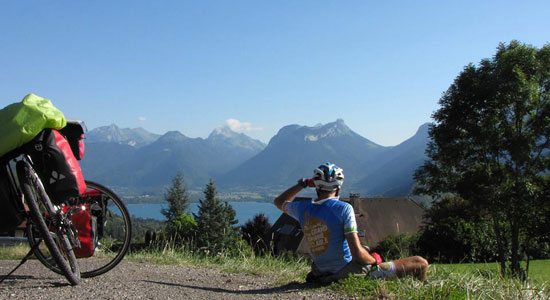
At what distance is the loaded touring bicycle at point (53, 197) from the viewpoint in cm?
441

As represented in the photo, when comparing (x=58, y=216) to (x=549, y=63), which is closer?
(x=58, y=216)

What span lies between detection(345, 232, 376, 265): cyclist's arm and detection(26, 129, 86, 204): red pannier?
2.63 metres

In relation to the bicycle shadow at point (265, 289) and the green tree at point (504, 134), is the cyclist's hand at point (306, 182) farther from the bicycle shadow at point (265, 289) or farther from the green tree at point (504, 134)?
the green tree at point (504, 134)

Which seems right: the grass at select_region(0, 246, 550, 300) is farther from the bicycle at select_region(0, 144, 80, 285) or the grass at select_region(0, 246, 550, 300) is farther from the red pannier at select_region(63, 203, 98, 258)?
the bicycle at select_region(0, 144, 80, 285)

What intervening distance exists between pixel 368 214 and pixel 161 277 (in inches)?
2244

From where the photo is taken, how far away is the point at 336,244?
5020 millimetres

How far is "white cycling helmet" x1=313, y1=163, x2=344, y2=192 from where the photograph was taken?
16.7ft

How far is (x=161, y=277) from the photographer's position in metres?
5.73

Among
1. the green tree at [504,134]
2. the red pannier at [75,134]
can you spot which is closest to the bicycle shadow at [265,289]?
the red pannier at [75,134]

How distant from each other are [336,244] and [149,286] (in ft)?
6.31

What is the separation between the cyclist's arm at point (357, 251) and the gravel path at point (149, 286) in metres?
0.46

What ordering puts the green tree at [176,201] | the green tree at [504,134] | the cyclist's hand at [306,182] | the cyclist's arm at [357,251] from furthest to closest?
1. the green tree at [176,201]
2. the green tree at [504,134]
3. the cyclist's hand at [306,182]
4. the cyclist's arm at [357,251]

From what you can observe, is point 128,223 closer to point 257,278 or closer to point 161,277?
point 161,277

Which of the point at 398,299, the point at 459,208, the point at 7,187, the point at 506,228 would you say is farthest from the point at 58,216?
the point at 459,208
